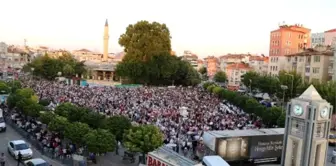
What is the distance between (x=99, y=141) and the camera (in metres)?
18.6

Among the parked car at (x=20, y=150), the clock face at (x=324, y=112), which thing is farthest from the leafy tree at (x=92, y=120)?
the clock face at (x=324, y=112)

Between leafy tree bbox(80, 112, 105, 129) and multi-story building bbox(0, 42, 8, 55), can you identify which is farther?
multi-story building bbox(0, 42, 8, 55)

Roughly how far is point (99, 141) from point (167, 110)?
613 inches

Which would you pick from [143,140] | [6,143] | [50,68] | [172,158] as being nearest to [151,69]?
[50,68]

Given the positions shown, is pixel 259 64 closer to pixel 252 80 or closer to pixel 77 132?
pixel 252 80

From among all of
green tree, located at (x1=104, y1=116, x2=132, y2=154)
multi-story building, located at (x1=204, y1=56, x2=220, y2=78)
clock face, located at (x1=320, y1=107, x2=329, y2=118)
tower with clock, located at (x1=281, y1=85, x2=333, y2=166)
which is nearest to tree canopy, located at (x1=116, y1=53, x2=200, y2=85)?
green tree, located at (x1=104, y1=116, x2=132, y2=154)

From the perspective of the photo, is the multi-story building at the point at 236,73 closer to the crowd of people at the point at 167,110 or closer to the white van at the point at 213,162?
the crowd of people at the point at 167,110

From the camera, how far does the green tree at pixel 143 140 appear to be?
61.8 ft

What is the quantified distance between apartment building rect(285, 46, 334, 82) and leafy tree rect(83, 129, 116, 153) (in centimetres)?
4144

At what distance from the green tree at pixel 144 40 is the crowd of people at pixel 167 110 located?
14492 millimetres

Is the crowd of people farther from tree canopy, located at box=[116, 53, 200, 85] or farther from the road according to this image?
tree canopy, located at box=[116, 53, 200, 85]

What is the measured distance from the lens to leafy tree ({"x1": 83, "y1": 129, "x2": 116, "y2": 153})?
60.8 feet

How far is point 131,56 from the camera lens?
198ft

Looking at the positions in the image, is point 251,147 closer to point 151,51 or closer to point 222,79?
point 151,51
